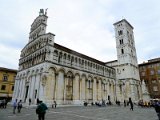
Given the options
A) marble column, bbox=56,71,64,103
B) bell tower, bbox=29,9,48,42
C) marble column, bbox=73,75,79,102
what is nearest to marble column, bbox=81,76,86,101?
marble column, bbox=73,75,79,102

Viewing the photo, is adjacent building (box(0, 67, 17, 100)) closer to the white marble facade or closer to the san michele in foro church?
the san michele in foro church

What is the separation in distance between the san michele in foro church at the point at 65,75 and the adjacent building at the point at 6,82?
981cm

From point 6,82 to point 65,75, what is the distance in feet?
83.7

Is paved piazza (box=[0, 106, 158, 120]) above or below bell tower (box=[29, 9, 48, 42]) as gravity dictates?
below

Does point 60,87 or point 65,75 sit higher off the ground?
point 65,75

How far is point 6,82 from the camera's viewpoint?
4450 cm

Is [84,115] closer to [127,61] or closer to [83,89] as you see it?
[83,89]

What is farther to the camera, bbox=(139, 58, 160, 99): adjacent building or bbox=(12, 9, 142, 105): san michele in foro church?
Result: bbox=(139, 58, 160, 99): adjacent building

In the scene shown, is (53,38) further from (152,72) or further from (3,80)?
(152,72)

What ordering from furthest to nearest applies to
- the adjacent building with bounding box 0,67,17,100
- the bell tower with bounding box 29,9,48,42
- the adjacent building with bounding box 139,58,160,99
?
the adjacent building with bounding box 139,58,160,99 < the adjacent building with bounding box 0,67,17,100 < the bell tower with bounding box 29,9,48,42

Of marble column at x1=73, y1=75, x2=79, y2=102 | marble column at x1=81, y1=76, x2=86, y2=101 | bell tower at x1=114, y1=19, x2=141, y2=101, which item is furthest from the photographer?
bell tower at x1=114, y1=19, x2=141, y2=101

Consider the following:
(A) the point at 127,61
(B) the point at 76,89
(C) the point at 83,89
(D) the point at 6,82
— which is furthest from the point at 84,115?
(D) the point at 6,82

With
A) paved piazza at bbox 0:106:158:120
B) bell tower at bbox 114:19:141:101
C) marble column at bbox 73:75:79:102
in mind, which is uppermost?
bell tower at bbox 114:19:141:101

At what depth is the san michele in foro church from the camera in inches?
1096
